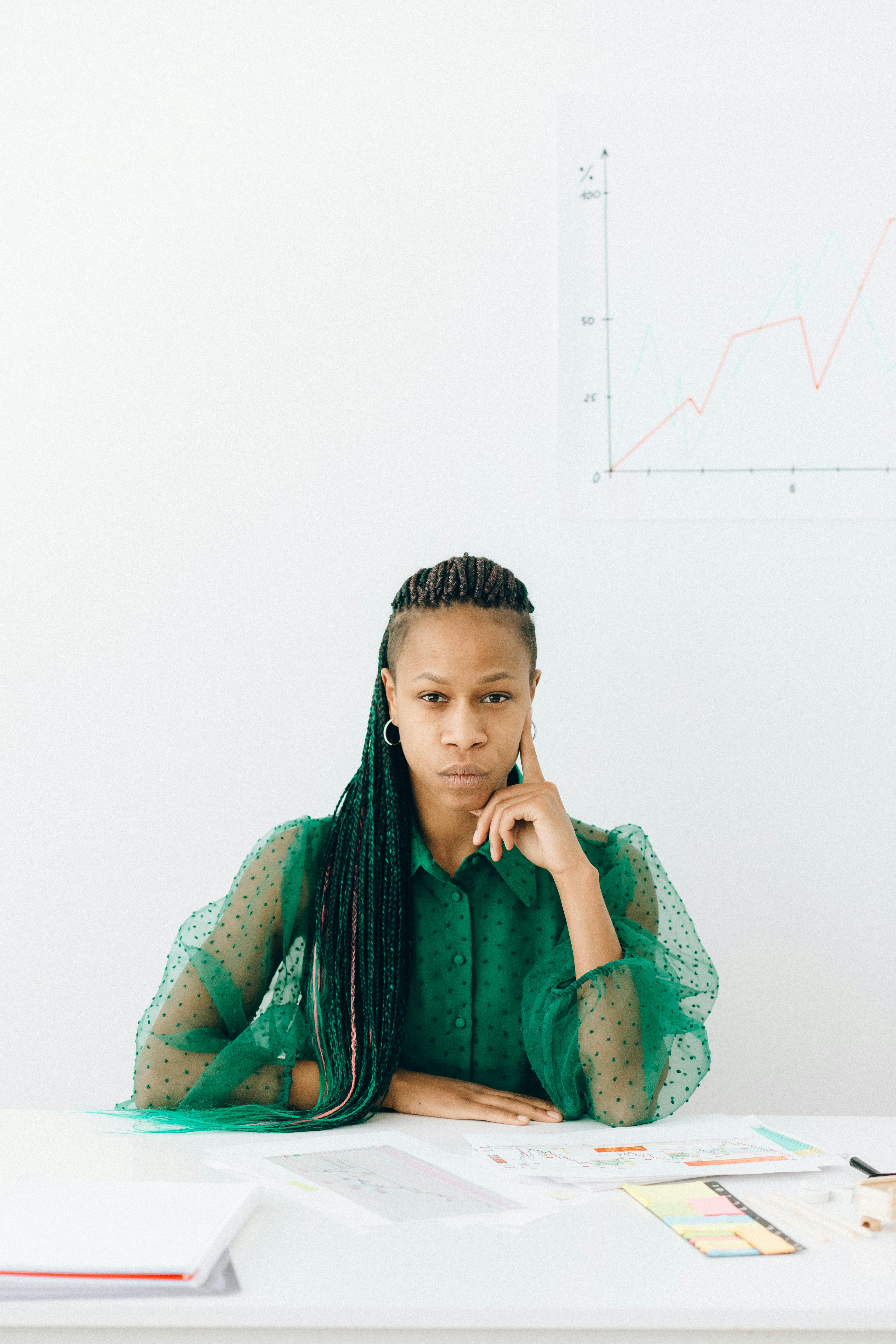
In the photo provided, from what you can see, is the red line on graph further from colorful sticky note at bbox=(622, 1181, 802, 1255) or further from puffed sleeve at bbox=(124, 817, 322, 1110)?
colorful sticky note at bbox=(622, 1181, 802, 1255)

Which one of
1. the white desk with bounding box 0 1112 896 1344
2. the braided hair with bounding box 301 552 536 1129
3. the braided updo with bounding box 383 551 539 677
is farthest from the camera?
the braided updo with bounding box 383 551 539 677

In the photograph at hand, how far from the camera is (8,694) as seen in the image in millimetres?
1698

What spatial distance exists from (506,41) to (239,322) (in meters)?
0.59

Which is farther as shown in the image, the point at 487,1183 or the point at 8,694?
the point at 8,694

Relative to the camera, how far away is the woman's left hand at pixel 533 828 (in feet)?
4.04

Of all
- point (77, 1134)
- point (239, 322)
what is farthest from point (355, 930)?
point (239, 322)

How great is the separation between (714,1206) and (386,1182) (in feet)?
0.81

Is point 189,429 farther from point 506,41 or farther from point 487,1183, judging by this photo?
point 487,1183

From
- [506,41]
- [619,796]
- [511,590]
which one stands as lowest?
[619,796]

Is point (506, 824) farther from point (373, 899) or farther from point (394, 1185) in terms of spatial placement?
point (394, 1185)

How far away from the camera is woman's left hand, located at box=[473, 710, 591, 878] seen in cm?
123

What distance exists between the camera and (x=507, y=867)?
134cm

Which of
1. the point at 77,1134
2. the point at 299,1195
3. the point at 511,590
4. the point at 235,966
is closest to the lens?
the point at 299,1195

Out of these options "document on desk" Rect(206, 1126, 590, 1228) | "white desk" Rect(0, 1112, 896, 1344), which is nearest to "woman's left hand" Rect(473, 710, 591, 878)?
"document on desk" Rect(206, 1126, 590, 1228)
